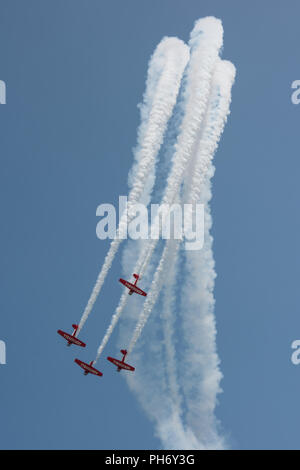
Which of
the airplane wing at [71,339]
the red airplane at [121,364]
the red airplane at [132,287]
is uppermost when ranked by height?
the red airplane at [132,287]

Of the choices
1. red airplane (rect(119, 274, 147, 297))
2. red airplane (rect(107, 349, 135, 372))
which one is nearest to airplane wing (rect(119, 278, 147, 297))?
red airplane (rect(119, 274, 147, 297))

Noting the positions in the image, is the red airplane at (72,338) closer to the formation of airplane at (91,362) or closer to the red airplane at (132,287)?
the formation of airplane at (91,362)

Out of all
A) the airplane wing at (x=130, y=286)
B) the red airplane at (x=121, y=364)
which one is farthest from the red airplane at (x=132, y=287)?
the red airplane at (x=121, y=364)

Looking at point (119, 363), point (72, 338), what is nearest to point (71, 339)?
point (72, 338)

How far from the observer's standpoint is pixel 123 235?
127 feet

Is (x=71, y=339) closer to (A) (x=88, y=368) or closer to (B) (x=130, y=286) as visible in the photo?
(A) (x=88, y=368)

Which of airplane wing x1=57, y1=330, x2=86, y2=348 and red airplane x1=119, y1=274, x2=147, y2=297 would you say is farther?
airplane wing x1=57, y1=330, x2=86, y2=348

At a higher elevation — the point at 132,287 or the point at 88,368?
the point at 132,287

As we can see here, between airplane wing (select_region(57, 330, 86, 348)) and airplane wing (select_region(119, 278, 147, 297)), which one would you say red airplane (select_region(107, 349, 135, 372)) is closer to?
airplane wing (select_region(57, 330, 86, 348))

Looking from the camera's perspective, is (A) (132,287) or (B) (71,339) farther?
(B) (71,339)

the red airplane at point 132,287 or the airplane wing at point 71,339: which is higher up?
the red airplane at point 132,287
